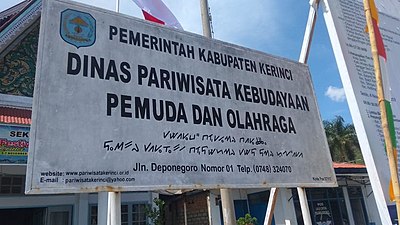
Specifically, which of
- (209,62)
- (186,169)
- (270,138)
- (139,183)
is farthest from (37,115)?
(270,138)

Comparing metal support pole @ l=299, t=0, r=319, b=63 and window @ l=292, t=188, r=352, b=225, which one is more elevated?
metal support pole @ l=299, t=0, r=319, b=63

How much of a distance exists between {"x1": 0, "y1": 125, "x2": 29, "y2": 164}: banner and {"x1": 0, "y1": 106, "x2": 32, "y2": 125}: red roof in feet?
0.66

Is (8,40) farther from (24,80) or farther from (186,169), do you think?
(186,169)

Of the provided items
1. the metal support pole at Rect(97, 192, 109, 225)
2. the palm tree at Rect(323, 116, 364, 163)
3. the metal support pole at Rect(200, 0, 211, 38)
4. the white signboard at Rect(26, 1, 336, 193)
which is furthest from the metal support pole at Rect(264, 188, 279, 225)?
the palm tree at Rect(323, 116, 364, 163)

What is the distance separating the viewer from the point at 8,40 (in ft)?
30.2

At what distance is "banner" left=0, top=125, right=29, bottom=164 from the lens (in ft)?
23.7

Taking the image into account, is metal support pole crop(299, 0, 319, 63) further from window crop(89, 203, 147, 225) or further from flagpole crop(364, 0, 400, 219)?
window crop(89, 203, 147, 225)

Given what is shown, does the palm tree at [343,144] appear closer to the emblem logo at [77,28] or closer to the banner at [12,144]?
the banner at [12,144]

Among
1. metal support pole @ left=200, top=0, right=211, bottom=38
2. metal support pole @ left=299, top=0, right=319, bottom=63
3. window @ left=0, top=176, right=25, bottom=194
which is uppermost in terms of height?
metal support pole @ left=200, top=0, right=211, bottom=38

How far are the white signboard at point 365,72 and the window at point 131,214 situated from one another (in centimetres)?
774

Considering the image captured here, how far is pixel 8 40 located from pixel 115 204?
8.75 meters

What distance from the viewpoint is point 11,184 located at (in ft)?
29.5

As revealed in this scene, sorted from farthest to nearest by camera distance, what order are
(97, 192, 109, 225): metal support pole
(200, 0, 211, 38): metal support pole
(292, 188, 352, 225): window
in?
(292, 188, 352, 225): window < (97, 192, 109, 225): metal support pole < (200, 0, 211, 38): metal support pole

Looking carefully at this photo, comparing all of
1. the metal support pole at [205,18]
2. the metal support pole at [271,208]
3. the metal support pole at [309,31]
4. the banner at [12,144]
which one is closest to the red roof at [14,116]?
the banner at [12,144]
